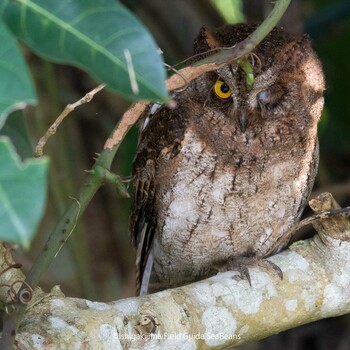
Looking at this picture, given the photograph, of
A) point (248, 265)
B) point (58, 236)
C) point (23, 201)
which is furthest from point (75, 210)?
point (248, 265)

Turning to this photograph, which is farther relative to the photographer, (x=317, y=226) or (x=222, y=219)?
(x=222, y=219)

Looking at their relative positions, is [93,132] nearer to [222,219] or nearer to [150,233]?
[150,233]

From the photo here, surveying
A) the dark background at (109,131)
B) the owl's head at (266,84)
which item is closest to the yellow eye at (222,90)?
the owl's head at (266,84)

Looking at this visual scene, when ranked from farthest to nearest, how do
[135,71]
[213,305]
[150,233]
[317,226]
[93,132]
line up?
[93,132] → [150,233] → [317,226] → [213,305] → [135,71]

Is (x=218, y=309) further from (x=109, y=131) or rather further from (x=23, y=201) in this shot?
(x=109, y=131)

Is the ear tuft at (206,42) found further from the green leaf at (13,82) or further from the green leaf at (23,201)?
the green leaf at (23,201)

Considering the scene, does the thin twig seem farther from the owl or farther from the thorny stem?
the owl

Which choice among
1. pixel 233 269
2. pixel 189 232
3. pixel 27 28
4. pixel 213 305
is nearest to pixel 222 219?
pixel 189 232
